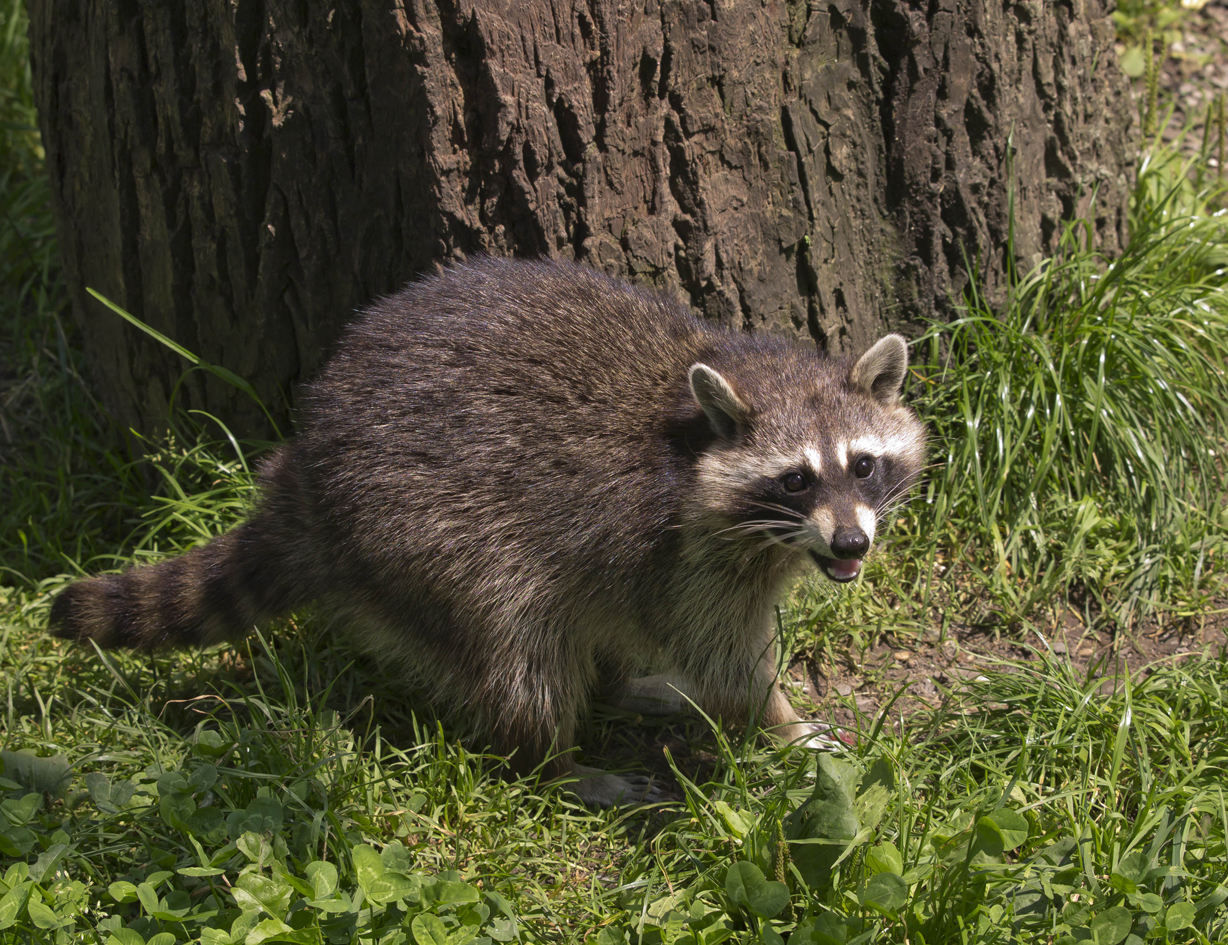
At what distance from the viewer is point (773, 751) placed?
298cm

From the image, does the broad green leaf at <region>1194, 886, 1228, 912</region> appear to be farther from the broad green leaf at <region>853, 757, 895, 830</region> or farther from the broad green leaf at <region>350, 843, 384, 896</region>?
the broad green leaf at <region>350, 843, 384, 896</region>

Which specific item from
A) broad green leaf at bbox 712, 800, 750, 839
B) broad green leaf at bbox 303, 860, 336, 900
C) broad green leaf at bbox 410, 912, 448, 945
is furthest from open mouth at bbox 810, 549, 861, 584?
broad green leaf at bbox 303, 860, 336, 900

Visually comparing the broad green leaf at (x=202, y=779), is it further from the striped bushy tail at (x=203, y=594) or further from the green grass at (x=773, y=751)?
the striped bushy tail at (x=203, y=594)

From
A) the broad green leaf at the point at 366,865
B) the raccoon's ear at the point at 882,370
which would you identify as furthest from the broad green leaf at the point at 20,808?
the raccoon's ear at the point at 882,370

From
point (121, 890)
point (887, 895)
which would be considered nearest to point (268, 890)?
point (121, 890)

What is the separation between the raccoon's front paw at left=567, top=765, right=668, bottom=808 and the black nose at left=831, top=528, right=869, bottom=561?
94 centimetres

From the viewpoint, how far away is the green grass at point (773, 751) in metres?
2.38

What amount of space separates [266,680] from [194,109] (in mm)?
1844

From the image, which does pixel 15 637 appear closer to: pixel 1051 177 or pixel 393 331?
pixel 393 331

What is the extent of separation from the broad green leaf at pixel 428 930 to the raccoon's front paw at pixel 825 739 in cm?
105

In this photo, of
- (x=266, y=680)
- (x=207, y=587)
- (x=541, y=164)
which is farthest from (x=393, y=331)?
(x=266, y=680)

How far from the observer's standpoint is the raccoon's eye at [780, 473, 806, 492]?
288 centimetres

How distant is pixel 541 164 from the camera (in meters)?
3.23

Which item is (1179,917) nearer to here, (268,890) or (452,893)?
(452,893)
